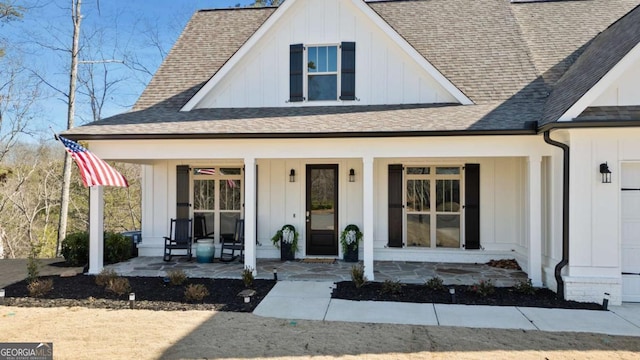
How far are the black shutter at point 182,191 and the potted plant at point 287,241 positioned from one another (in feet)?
8.05

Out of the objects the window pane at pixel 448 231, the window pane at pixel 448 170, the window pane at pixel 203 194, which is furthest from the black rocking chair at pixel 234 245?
the window pane at pixel 448 170

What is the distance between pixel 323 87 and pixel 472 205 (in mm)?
4594

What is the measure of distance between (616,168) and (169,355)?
7.27 metres

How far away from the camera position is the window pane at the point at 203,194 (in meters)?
10.5

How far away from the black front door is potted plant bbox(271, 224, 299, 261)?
408 mm

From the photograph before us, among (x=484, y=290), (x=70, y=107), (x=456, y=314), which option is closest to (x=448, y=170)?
(x=484, y=290)

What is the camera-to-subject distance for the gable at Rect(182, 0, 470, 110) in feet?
31.0

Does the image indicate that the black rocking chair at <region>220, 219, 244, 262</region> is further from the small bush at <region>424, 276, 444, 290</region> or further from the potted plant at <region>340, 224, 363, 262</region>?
the small bush at <region>424, 276, 444, 290</region>

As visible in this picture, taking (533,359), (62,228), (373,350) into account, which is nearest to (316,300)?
(373,350)

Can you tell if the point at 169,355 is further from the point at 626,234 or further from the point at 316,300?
the point at 626,234

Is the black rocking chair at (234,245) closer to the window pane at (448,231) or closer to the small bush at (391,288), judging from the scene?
the small bush at (391,288)

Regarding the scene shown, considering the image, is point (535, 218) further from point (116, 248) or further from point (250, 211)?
point (116, 248)

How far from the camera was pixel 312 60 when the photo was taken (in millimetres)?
9914

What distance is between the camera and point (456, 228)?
992cm
